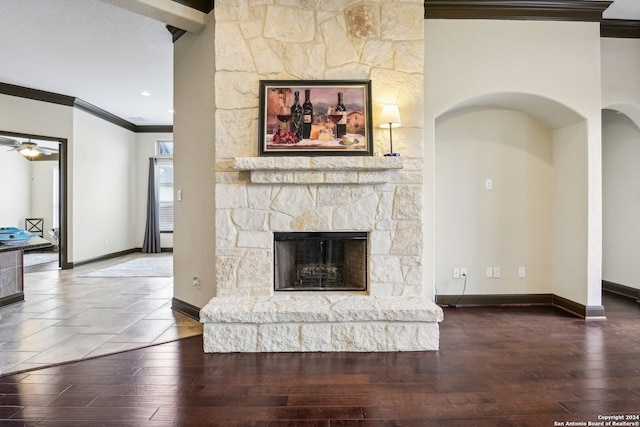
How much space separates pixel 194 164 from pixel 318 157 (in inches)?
53.7

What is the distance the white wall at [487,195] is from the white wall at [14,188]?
31.0 feet

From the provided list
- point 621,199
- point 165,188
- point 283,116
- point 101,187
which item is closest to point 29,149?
point 101,187

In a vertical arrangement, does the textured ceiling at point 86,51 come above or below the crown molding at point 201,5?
above

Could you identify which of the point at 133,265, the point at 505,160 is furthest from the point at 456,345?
the point at 133,265

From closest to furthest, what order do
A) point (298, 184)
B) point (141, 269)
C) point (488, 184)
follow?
point (298, 184) → point (488, 184) → point (141, 269)

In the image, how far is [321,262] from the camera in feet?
9.73

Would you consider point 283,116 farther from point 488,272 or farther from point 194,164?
point 488,272

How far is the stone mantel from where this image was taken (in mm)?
2631

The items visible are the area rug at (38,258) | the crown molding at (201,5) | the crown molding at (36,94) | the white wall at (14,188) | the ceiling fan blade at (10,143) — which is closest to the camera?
the crown molding at (201,5)

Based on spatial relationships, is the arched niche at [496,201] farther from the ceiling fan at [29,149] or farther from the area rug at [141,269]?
the ceiling fan at [29,149]

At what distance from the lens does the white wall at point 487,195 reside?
3615 mm

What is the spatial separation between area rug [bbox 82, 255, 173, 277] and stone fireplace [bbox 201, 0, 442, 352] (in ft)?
10.1

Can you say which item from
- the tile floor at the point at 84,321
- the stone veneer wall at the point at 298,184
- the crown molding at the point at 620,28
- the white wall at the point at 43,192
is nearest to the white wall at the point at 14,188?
the white wall at the point at 43,192

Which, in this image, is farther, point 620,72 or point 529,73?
point 620,72
